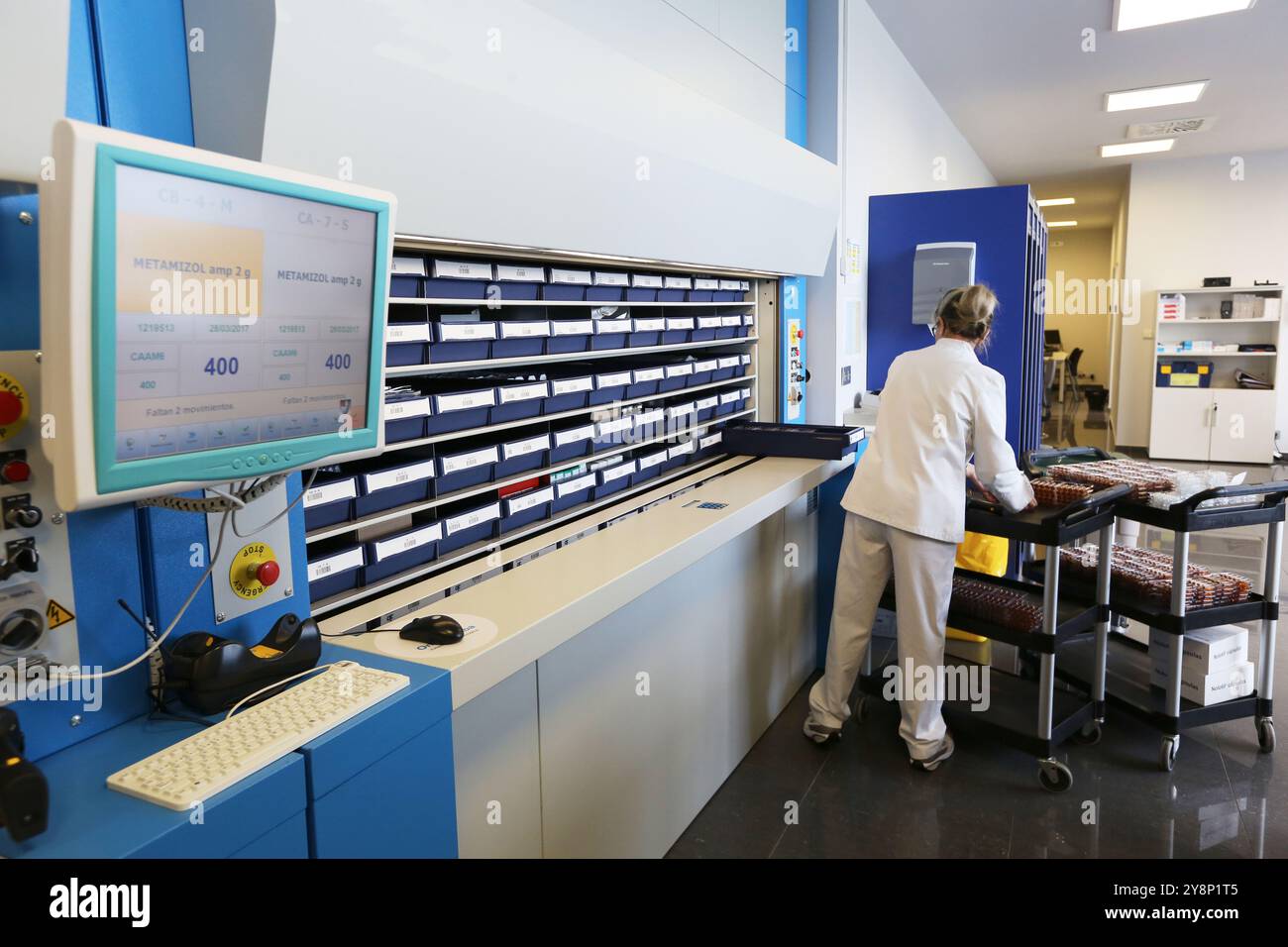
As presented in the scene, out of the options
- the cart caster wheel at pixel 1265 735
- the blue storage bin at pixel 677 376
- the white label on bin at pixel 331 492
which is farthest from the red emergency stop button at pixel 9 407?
the cart caster wheel at pixel 1265 735

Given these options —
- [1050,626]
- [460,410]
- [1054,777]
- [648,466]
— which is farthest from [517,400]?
[1054,777]

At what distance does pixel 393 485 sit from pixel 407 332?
0.33 meters

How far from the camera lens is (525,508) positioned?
2328 mm

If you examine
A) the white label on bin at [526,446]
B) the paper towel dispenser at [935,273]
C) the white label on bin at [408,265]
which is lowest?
the white label on bin at [526,446]

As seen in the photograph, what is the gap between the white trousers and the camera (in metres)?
2.96

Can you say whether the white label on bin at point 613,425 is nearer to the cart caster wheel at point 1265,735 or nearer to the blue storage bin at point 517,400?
the blue storage bin at point 517,400

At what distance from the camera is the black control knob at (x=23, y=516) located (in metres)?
1.16

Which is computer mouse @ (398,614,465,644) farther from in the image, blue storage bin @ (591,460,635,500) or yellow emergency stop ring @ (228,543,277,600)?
blue storage bin @ (591,460,635,500)

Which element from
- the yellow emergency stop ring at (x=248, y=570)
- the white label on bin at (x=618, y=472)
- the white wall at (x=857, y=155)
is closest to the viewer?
the yellow emergency stop ring at (x=248, y=570)

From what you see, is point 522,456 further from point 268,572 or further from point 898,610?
point 898,610

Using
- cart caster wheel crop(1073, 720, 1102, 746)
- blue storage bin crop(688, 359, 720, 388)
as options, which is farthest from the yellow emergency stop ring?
cart caster wheel crop(1073, 720, 1102, 746)

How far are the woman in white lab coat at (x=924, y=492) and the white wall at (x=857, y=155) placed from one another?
1161mm

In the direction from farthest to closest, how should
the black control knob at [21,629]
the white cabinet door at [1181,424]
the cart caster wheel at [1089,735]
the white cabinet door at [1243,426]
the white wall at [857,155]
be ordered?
1. the white cabinet door at [1181,424]
2. the white cabinet door at [1243,426]
3. the white wall at [857,155]
4. the cart caster wheel at [1089,735]
5. the black control knob at [21,629]
